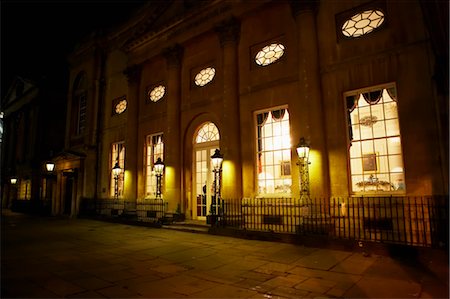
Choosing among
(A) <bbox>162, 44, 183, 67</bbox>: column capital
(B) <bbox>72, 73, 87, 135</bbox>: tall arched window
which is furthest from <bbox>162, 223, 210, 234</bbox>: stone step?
(B) <bbox>72, 73, 87, 135</bbox>: tall arched window

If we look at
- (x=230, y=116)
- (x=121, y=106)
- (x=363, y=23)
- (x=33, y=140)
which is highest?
(x=363, y=23)

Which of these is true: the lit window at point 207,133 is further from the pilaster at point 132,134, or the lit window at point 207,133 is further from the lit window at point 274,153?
the pilaster at point 132,134

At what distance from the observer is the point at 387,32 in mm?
8758

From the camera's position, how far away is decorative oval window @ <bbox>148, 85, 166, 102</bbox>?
15445 mm

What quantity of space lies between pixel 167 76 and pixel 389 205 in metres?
11.3

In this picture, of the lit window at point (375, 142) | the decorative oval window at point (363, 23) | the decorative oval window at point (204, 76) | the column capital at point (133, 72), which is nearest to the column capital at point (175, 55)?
the decorative oval window at point (204, 76)

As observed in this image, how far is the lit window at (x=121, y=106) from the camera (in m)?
17.7

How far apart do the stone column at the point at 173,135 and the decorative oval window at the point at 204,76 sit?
1.11m

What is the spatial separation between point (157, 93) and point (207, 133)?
4.35 m

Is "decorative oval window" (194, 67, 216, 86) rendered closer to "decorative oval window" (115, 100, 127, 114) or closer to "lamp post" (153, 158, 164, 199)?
"lamp post" (153, 158, 164, 199)

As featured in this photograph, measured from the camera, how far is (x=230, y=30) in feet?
40.2

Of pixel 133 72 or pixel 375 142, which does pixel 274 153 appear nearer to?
pixel 375 142

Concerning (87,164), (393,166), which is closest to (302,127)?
(393,166)

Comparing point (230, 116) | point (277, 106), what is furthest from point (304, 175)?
point (230, 116)
